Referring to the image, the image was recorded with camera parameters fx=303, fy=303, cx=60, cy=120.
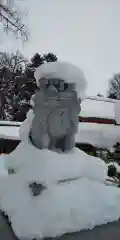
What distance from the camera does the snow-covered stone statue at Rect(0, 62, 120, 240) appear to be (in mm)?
3221

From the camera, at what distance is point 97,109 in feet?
48.2

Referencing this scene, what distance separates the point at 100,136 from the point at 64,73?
21.9 feet

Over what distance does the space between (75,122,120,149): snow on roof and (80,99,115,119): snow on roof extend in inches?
111

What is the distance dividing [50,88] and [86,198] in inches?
52.4

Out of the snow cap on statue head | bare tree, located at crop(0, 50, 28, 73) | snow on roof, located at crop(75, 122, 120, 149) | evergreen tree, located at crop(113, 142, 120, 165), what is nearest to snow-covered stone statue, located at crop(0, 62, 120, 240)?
the snow cap on statue head

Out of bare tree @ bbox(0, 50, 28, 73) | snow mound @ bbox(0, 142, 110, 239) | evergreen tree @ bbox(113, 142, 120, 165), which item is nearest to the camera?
snow mound @ bbox(0, 142, 110, 239)

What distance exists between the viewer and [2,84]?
75.9ft

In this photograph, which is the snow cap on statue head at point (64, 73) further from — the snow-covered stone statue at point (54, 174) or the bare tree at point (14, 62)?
the bare tree at point (14, 62)

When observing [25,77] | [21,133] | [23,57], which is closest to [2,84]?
[25,77]

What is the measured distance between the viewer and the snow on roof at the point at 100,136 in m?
9.70

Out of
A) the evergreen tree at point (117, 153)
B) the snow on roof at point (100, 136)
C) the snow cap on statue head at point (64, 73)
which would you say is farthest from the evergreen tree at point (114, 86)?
the snow cap on statue head at point (64, 73)

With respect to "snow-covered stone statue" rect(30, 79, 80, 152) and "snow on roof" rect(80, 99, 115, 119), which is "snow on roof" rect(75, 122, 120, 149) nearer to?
"snow on roof" rect(80, 99, 115, 119)

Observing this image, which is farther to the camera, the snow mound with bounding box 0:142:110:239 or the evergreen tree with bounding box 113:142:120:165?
the evergreen tree with bounding box 113:142:120:165

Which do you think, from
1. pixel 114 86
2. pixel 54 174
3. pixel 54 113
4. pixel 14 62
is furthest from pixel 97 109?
pixel 114 86
